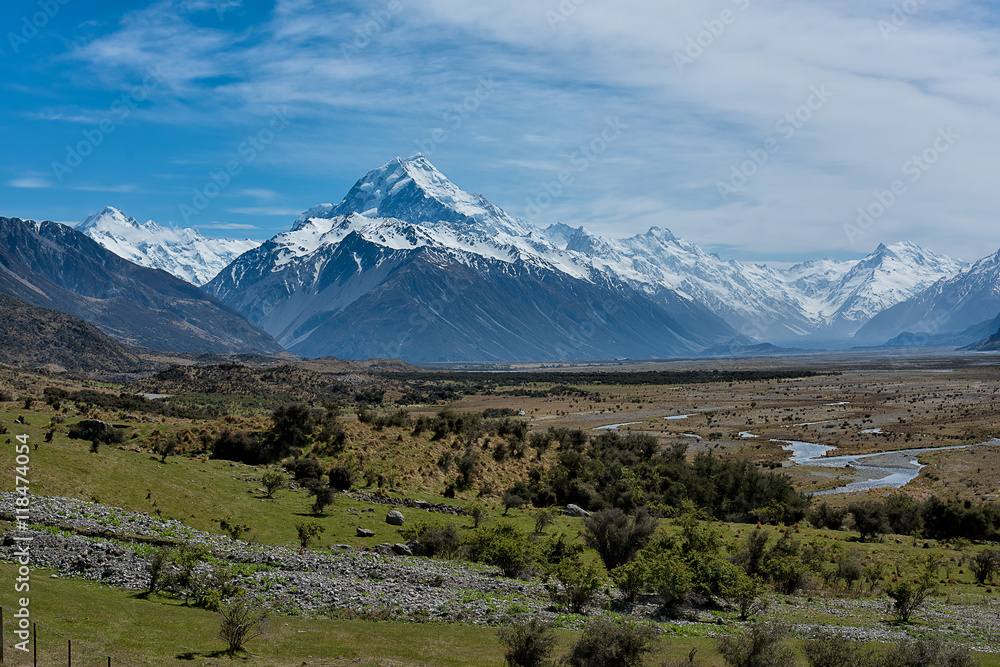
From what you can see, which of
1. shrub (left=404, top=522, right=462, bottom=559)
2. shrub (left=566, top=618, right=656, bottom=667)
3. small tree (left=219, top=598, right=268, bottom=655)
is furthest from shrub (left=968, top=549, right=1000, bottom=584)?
small tree (left=219, top=598, right=268, bottom=655)

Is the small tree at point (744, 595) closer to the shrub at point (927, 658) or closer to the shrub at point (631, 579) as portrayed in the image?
the shrub at point (631, 579)

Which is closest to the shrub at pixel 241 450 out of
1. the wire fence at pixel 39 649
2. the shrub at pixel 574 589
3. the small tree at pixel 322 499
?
the small tree at pixel 322 499

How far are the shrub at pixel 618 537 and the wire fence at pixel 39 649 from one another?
75.6 ft

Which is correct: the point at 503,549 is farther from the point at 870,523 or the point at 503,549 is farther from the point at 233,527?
the point at 870,523

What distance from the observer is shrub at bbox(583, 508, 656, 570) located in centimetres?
3369

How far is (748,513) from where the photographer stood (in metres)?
52.5

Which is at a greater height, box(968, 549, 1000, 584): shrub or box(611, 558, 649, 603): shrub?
box(611, 558, 649, 603): shrub

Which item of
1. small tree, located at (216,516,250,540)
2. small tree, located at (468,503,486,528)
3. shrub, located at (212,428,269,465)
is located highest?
shrub, located at (212,428,269,465)

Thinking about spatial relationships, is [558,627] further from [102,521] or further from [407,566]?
[102,521]

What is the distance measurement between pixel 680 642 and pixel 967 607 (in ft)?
48.7

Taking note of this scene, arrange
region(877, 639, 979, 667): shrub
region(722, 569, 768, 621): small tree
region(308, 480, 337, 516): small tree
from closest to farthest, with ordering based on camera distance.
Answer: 1. region(877, 639, 979, 667): shrub
2. region(722, 569, 768, 621): small tree
3. region(308, 480, 337, 516): small tree

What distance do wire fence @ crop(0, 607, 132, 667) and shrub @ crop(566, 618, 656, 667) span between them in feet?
37.4

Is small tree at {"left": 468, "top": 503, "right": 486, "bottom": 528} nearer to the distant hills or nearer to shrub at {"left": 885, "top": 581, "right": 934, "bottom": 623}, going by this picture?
shrub at {"left": 885, "top": 581, "right": 934, "bottom": 623}

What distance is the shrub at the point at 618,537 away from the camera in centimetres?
3369
